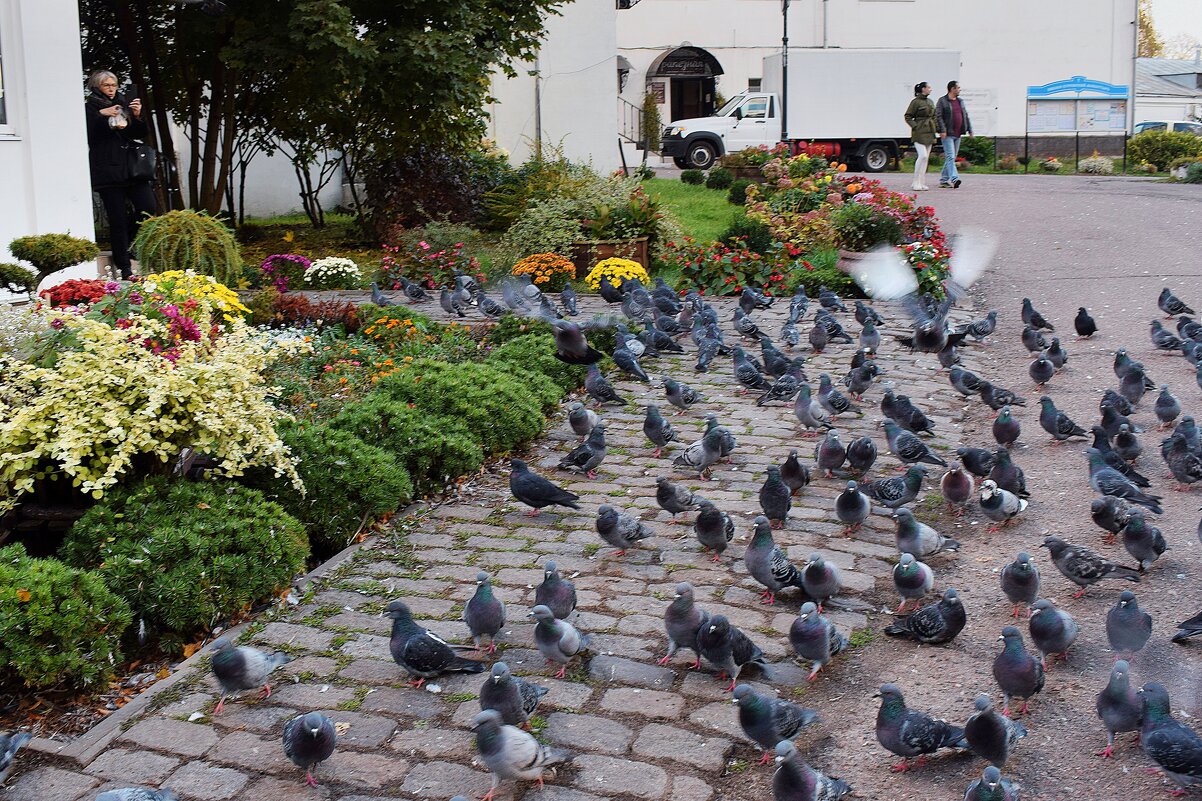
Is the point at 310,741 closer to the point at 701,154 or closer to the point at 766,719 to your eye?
the point at 766,719

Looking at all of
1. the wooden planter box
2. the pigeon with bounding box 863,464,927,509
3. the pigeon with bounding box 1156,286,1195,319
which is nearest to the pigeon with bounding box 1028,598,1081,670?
the pigeon with bounding box 863,464,927,509

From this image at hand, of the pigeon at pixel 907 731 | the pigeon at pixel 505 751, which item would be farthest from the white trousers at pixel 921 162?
the pigeon at pixel 505 751

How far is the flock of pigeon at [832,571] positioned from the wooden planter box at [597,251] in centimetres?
387

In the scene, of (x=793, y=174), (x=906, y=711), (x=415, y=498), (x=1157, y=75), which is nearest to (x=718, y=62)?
(x=793, y=174)

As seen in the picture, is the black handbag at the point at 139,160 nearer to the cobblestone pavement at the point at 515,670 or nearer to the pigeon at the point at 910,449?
the cobblestone pavement at the point at 515,670

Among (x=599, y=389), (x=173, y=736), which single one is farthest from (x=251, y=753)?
(x=599, y=389)

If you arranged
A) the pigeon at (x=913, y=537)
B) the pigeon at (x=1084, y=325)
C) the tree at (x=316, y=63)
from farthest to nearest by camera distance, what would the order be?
1. the tree at (x=316, y=63)
2. the pigeon at (x=1084, y=325)
3. the pigeon at (x=913, y=537)

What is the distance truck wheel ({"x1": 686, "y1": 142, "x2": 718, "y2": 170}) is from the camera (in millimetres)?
32969

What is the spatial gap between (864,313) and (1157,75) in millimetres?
52083

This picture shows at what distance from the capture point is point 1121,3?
39438 mm

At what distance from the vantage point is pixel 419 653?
15.1 ft

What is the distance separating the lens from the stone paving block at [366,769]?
3998 millimetres

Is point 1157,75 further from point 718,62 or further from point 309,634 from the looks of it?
point 309,634

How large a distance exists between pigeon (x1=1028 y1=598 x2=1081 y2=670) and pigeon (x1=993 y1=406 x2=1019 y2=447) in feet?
10.8
